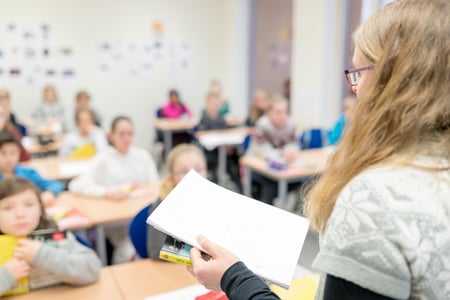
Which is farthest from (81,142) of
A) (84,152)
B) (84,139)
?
(84,152)

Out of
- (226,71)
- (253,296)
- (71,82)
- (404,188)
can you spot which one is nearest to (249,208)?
(253,296)

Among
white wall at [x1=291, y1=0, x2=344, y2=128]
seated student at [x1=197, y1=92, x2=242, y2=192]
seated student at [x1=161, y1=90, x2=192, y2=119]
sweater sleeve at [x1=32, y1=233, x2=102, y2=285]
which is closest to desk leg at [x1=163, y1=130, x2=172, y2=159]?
seated student at [x1=197, y1=92, x2=242, y2=192]

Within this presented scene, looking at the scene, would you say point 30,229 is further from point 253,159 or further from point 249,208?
point 253,159

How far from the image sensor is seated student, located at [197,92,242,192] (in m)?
5.32

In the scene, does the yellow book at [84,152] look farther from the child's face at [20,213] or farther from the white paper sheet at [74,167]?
the child's face at [20,213]

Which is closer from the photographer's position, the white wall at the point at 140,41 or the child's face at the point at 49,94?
the child's face at the point at 49,94

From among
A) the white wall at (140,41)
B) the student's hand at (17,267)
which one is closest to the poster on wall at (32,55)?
the white wall at (140,41)

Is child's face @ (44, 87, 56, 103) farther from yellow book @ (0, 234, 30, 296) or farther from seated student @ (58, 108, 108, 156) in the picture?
yellow book @ (0, 234, 30, 296)

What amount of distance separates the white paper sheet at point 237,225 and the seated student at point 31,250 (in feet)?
2.67

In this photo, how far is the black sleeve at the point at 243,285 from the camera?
2.63ft

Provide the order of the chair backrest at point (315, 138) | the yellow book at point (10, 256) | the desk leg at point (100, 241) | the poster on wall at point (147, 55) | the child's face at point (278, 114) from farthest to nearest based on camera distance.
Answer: the poster on wall at point (147, 55), the chair backrest at point (315, 138), the child's face at point (278, 114), the desk leg at point (100, 241), the yellow book at point (10, 256)

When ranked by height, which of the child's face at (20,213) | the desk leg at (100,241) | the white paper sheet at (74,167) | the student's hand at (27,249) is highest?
the child's face at (20,213)

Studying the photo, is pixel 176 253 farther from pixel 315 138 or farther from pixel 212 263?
pixel 315 138

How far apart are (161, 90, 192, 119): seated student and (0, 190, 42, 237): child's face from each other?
512 centimetres
